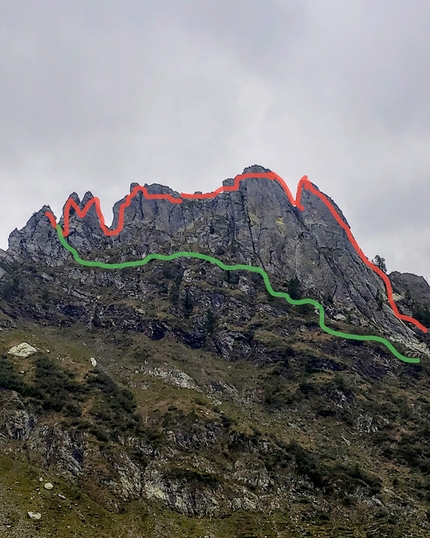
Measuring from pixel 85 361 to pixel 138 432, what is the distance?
2436 centimetres

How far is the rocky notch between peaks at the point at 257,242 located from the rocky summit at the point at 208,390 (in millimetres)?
832

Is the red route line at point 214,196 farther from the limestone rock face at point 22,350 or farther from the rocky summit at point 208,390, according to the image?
the limestone rock face at point 22,350

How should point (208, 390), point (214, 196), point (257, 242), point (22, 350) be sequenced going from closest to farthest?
1. point (22, 350)
2. point (208, 390)
3. point (257, 242)
4. point (214, 196)

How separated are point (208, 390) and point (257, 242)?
258ft

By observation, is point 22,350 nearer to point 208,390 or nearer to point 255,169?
point 208,390

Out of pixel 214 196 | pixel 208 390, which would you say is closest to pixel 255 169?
pixel 214 196

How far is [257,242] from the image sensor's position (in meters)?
152

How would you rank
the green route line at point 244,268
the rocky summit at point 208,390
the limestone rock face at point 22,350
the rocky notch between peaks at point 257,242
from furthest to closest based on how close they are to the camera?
1. the rocky notch between peaks at point 257,242
2. the green route line at point 244,268
3. the limestone rock face at point 22,350
4. the rocky summit at point 208,390

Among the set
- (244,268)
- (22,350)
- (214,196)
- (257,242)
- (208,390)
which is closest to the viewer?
(22,350)

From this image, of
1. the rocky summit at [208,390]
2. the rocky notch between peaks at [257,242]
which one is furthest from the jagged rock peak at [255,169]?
the rocky summit at [208,390]

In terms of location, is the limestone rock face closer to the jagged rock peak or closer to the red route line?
the red route line

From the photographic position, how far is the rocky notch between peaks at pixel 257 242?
437ft

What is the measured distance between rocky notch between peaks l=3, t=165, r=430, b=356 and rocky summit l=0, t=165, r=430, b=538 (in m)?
0.83

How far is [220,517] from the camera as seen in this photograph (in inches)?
1997
